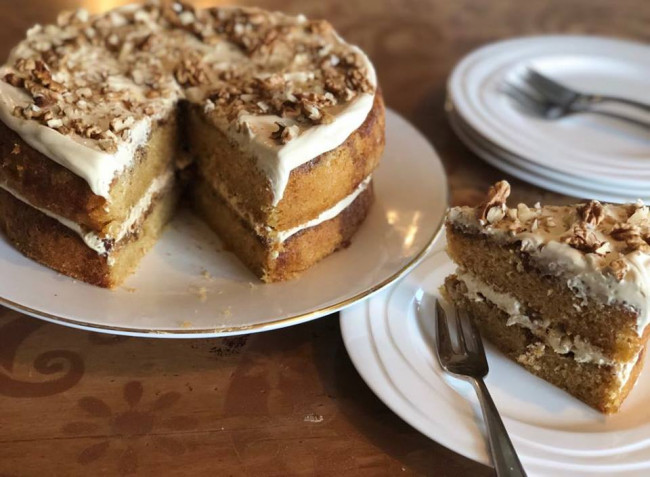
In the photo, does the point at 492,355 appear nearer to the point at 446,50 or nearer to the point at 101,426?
the point at 101,426

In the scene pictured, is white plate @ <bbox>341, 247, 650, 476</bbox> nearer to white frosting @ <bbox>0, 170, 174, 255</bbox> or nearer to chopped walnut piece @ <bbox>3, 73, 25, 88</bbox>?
white frosting @ <bbox>0, 170, 174, 255</bbox>

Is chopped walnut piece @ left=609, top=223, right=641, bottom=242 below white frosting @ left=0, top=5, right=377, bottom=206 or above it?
below

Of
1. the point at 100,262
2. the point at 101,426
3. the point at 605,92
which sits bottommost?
the point at 605,92

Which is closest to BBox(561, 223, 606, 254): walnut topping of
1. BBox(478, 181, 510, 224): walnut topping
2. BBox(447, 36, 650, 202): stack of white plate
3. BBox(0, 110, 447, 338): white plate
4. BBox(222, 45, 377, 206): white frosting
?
BBox(478, 181, 510, 224): walnut topping

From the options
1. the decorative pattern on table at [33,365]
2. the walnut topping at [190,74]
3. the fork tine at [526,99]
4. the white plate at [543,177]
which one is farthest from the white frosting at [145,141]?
the fork tine at [526,99]

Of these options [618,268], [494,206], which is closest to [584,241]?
[618,268]

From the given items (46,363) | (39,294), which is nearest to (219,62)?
(39,294)
